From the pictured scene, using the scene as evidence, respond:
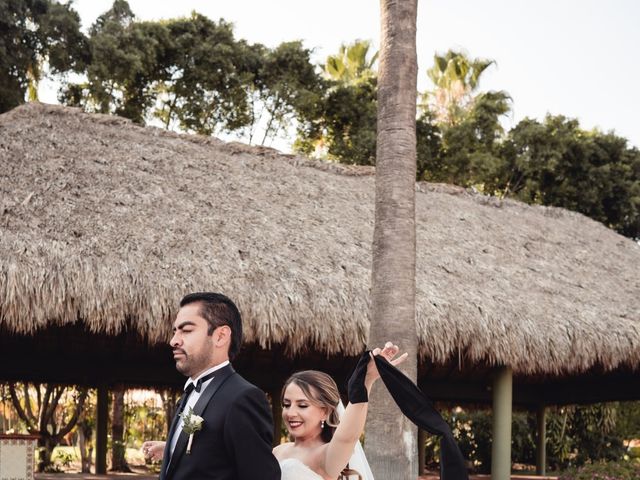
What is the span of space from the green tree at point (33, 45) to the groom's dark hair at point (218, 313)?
1337 centimetres

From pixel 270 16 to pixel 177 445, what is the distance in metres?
15.6

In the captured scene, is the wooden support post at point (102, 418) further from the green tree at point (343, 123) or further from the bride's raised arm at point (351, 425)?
the bride's raised arm at point (351, 425)

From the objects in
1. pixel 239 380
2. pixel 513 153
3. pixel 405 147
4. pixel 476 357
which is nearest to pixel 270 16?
pixel 513 153

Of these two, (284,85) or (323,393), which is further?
(284,85)

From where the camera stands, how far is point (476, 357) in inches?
336

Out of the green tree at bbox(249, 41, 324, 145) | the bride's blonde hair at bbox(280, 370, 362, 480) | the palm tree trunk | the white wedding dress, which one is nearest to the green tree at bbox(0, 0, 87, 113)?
the green tree at bbox(249, 41, 324, 145)

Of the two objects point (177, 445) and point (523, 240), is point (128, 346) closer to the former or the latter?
point (523, 240)

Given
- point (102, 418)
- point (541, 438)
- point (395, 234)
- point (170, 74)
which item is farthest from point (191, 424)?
point (170, 74)

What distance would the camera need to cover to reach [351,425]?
8.57 feet

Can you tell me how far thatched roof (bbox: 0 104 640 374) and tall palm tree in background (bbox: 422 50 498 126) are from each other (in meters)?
11.4

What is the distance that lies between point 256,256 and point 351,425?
545 cm

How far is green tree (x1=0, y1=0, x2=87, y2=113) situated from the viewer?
14.7 m

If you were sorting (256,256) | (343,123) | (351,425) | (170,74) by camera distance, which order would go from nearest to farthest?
1. (351,425)
2. (256,256)
3. (170,74)
4. (343,123)

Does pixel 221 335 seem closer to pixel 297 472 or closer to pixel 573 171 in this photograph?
pixel 297 472
